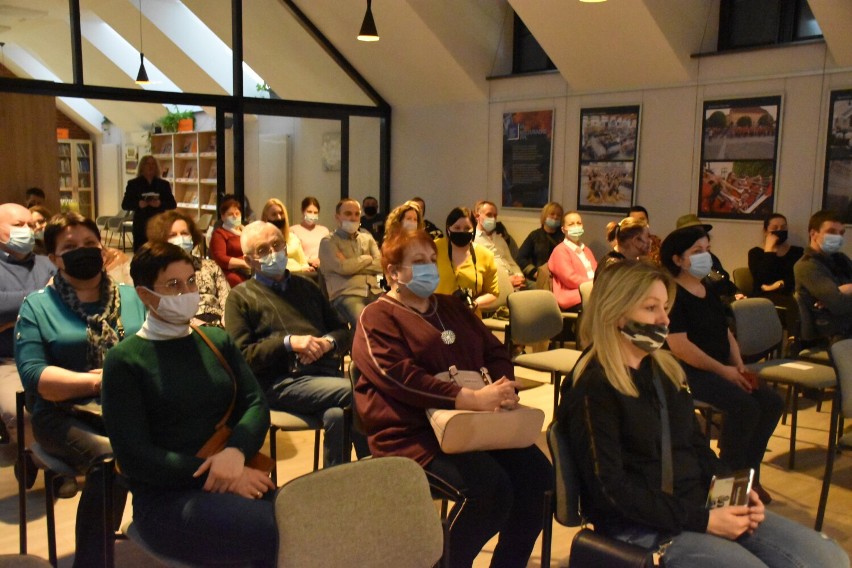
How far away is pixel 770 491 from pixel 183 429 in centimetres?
305

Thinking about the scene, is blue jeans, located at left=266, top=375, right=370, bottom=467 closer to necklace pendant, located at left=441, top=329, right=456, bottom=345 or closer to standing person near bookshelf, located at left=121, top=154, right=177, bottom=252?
necklace pendant, located at left=441, top=329, right=456, bottom=345

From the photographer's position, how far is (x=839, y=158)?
22.2ft

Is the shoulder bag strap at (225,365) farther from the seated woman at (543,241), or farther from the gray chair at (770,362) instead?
the seated woman at (543,241)

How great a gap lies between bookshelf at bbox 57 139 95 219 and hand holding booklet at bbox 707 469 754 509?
15.3m

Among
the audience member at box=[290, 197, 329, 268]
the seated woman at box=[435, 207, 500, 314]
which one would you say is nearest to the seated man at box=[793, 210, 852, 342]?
the seated woman at box=[435, 207, 500, 314]

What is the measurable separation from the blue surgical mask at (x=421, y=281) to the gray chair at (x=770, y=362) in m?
2.22

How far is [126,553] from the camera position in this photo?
3.25 m

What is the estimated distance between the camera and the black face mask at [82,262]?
125 inches

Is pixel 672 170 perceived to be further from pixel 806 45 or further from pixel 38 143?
pixel 38 143

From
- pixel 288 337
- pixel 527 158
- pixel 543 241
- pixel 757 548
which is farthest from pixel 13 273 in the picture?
pixel 527 158

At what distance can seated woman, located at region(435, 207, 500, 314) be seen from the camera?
17.5ft

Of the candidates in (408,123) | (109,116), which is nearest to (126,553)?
(408,123)

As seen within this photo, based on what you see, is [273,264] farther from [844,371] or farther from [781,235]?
[781,235]

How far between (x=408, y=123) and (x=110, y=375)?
8835mm
